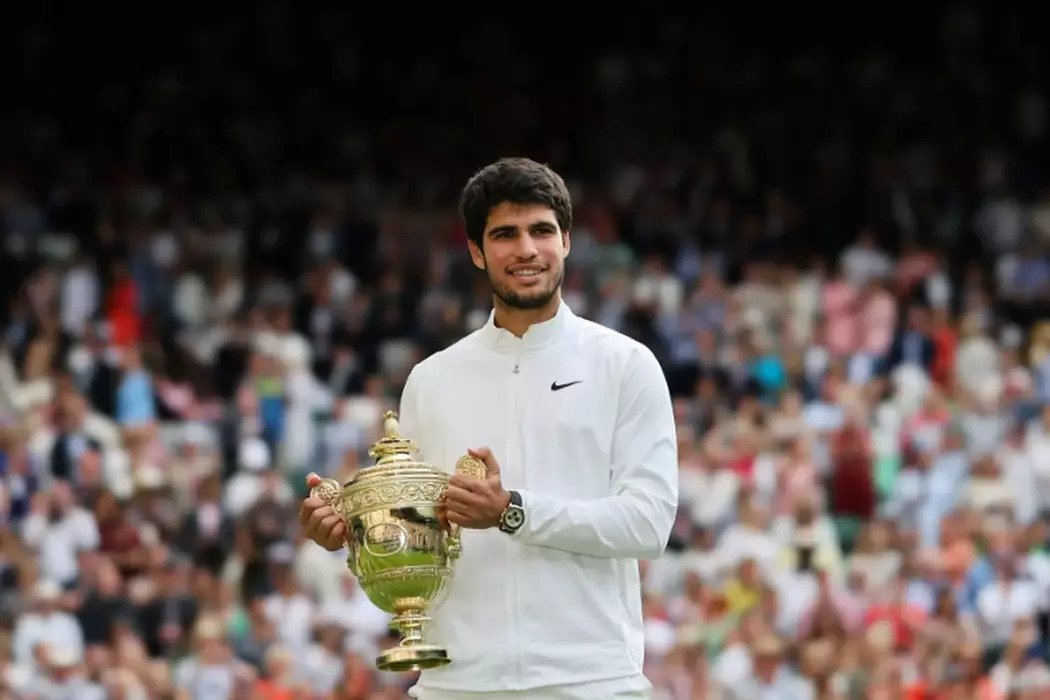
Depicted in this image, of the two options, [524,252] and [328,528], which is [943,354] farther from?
[328,528]

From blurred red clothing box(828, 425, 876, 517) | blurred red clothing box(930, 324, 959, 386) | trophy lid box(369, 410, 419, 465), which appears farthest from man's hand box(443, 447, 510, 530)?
blurred red clothing box(930, 324, 959, 386)

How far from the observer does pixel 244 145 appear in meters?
23.7

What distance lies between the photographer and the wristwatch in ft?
19.6

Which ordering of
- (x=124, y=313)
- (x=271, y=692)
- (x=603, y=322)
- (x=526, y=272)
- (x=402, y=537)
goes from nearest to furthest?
1. (x=402, y=537)
2. (x=526, y=272)
3. (x=271, y=692)
4. (x=603, y=322)
5. (x=124, y=313)

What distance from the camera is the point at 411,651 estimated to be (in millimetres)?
6012

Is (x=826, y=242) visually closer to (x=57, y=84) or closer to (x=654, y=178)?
(x=654, y=178)

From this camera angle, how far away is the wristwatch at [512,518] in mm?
5973

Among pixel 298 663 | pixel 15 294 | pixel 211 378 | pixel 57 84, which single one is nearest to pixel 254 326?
pixel 211 378

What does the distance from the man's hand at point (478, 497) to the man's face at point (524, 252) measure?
0.49 meters

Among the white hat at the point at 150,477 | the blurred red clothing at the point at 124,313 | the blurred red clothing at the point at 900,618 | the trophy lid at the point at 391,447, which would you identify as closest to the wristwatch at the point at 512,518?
the trophy lid at the point at 391,447

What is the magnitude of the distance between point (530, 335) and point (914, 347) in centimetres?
1369

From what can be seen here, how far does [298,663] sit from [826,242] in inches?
343

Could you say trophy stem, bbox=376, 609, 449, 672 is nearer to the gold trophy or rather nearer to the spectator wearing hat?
the gold trophy

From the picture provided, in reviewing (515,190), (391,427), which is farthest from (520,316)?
(391,427)
